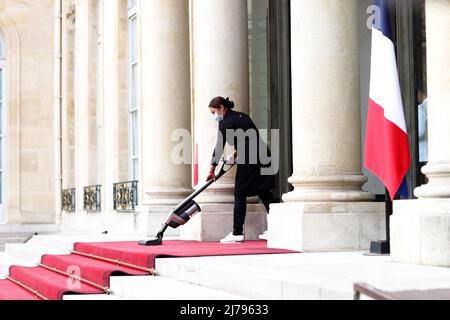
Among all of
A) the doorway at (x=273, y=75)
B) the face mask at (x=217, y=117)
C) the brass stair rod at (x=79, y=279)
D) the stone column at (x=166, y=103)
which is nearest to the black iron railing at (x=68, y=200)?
the stone column at (x=166, y=103)

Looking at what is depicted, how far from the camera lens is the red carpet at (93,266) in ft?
31.9

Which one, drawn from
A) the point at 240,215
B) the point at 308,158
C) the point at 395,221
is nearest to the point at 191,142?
the point at 240,215

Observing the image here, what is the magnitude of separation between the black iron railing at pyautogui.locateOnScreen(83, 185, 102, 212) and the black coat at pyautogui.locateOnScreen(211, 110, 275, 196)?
7.85m

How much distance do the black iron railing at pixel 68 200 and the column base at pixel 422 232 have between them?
44.8 ft

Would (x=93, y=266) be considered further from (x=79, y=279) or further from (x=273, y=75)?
(x=273, y=75)

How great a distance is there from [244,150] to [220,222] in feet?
4.41

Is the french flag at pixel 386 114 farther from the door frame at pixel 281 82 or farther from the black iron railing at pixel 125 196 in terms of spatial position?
the black iron railing at pixel 125 196

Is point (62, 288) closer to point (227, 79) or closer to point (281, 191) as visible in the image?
point (227, 79)

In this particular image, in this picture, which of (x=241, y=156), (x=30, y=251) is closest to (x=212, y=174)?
(x=241, y=156)

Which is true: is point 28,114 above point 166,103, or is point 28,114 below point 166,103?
above

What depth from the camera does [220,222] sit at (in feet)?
41.6

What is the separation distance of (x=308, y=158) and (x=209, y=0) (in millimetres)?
3346

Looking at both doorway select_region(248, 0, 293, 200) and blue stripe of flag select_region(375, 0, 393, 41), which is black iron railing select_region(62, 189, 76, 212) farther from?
blue stripe of flag select_region(375, 0, 393, 41)

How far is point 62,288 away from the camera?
9664 mm
